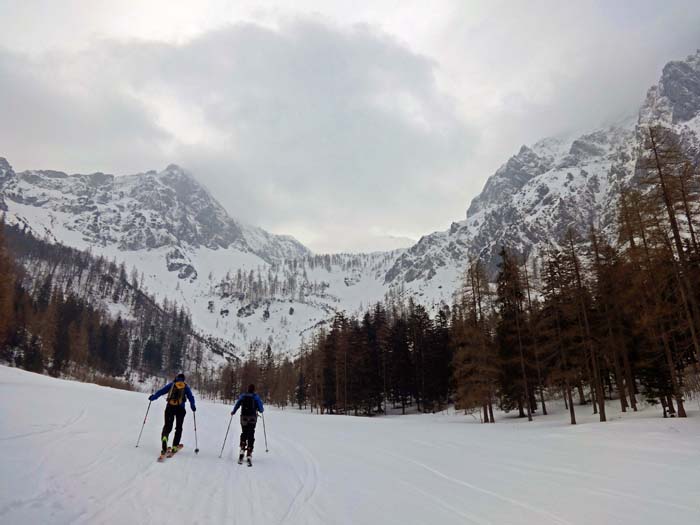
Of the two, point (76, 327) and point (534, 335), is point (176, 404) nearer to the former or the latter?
point (534, 335)

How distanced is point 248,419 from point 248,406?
43 cm

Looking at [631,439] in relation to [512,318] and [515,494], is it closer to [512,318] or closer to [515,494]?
[515,494]

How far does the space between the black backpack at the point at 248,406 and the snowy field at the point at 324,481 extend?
138 centimetres

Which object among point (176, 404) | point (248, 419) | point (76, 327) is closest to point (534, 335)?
point (248, 419)

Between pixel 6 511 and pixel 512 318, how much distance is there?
118 ft

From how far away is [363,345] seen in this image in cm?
5553

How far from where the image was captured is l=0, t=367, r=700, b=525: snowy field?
22.5ft

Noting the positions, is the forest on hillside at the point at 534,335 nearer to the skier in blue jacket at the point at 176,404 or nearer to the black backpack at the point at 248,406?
the black backpack at the point at 248,406

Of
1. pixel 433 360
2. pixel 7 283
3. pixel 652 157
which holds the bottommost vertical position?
pixel 433 360

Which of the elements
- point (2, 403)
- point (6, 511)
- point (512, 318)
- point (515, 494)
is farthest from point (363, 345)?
point (6, 511)

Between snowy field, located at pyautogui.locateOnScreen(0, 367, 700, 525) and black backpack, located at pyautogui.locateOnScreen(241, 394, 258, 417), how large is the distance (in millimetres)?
1379

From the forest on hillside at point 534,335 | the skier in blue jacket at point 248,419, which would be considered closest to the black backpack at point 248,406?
the skier in blue jacket at point 248,419

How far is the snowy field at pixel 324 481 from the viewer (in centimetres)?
687

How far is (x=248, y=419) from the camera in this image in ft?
39.9
